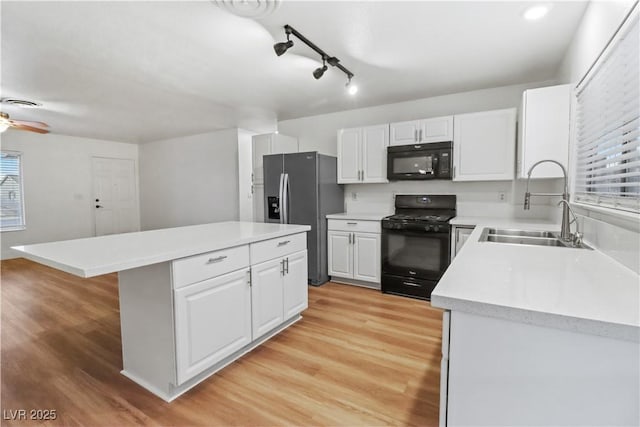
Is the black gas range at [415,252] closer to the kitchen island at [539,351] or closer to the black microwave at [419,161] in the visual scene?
the black microwave at [419,161]

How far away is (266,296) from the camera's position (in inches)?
92.1

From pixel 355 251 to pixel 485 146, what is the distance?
1822 millimetres

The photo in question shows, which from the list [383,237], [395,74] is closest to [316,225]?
[383,237]

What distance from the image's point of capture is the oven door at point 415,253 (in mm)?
3168

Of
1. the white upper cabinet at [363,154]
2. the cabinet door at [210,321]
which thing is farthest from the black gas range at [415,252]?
the cabinet door at [210,321]

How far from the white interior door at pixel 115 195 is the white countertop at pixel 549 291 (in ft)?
26.4

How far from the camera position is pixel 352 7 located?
6.69 feet

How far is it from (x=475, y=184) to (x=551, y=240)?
5.25ft

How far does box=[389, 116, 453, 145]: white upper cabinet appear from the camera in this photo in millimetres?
3396

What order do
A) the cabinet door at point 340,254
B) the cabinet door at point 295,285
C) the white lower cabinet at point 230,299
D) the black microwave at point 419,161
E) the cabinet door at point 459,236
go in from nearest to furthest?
the white lower cabinet at point 230,299 < the cabinet door at point 295,285 < the cabinet door at point 459,236 < the black microwave at point 419,161 < the cabinet door at point 340,254

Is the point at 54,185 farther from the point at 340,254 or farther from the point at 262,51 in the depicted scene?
the point at 340,254

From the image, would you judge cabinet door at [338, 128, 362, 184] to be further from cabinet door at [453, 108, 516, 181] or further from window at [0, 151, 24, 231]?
window at [0, 151, 24, 231]

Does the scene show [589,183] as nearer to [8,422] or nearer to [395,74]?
[395,74]

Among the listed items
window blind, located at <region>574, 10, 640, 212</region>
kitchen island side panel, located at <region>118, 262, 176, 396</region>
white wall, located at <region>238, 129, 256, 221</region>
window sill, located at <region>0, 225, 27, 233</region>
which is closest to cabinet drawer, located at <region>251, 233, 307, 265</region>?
kitchen island side panel, located at <region>118, 262, 176, 396</region>
